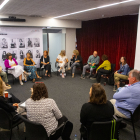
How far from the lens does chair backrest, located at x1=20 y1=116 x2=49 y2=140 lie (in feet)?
6.20

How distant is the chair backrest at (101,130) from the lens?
183 cm

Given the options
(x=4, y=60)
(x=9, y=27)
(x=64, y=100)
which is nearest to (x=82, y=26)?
(x=9, y=27)

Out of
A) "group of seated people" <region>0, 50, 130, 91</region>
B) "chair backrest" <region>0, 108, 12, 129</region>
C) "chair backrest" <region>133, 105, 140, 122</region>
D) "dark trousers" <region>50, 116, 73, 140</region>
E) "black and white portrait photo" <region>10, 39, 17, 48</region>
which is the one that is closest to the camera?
"dark trousers" <region>50, 116, 73, 140</region>

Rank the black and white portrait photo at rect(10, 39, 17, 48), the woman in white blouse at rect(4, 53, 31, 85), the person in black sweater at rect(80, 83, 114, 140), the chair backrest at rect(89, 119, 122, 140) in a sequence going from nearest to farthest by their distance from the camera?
the chair backrest at rect(89, 119, 122, 140) → the person in black sweater at rect(80, 83, 114, 140) → the woman in white blouse at rect(4, 53, 31, 85) → the black and white portrait photo at rect(10, 39, 17, 48)

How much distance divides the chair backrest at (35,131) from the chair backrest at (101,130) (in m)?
0.58

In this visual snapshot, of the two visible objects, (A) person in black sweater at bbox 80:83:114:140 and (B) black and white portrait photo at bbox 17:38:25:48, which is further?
(B) black and white portrait photo at bbox 17:38:25:48

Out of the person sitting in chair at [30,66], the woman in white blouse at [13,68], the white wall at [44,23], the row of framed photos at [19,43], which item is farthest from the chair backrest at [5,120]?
the white wall at [44,23]

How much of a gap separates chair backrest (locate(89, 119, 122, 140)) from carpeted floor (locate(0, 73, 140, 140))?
3.24 ft

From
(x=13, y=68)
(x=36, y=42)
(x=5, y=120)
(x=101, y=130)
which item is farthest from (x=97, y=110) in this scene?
Answer: (x=36, y=42)

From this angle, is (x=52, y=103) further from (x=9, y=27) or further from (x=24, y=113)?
(x=9, y=27)

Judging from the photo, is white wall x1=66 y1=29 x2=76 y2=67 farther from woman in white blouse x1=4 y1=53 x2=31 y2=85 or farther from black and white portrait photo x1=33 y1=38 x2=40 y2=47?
woman in white blouse x1=4 y1=53 x2=31 y2=85

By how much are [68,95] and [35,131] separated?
295 cm

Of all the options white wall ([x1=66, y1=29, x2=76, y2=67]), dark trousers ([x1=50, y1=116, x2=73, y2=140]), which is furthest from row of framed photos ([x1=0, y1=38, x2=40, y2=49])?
dark trousers ([x1=50, y1=116, x2=73, y2=140])

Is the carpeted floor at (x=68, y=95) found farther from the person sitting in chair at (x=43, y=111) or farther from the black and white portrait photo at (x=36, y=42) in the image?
the black and white portrait photo at (x=36, y=42)
